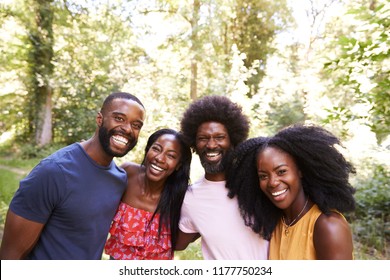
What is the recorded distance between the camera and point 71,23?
42.0 feet

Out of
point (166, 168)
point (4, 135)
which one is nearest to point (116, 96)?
point (166, 168)

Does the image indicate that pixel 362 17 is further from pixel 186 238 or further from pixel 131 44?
pixel 131 44

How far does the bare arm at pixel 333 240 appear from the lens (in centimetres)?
188

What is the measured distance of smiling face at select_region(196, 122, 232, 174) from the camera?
8.91 feet

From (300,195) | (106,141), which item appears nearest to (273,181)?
(300,195)

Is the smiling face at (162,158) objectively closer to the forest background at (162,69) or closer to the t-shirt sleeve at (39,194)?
the t-shirt sleeve at (39,194)

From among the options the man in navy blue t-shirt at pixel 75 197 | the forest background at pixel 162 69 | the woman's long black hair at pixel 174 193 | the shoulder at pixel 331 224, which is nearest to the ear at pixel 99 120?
the man in navy blue t-shirt at pixel 75 197

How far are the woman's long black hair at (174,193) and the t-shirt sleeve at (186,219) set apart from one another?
0.16 ft

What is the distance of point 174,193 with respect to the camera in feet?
9.65

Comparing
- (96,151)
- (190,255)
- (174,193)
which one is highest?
(96,151)

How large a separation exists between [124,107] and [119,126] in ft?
0.51

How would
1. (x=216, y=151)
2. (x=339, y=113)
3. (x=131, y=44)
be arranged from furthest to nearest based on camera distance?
1. (x=131, y=44)
2. (x=339, y=113)
3. (x=216, y=151)

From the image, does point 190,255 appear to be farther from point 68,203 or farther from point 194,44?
point 194,44

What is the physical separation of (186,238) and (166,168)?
2.24 ft
